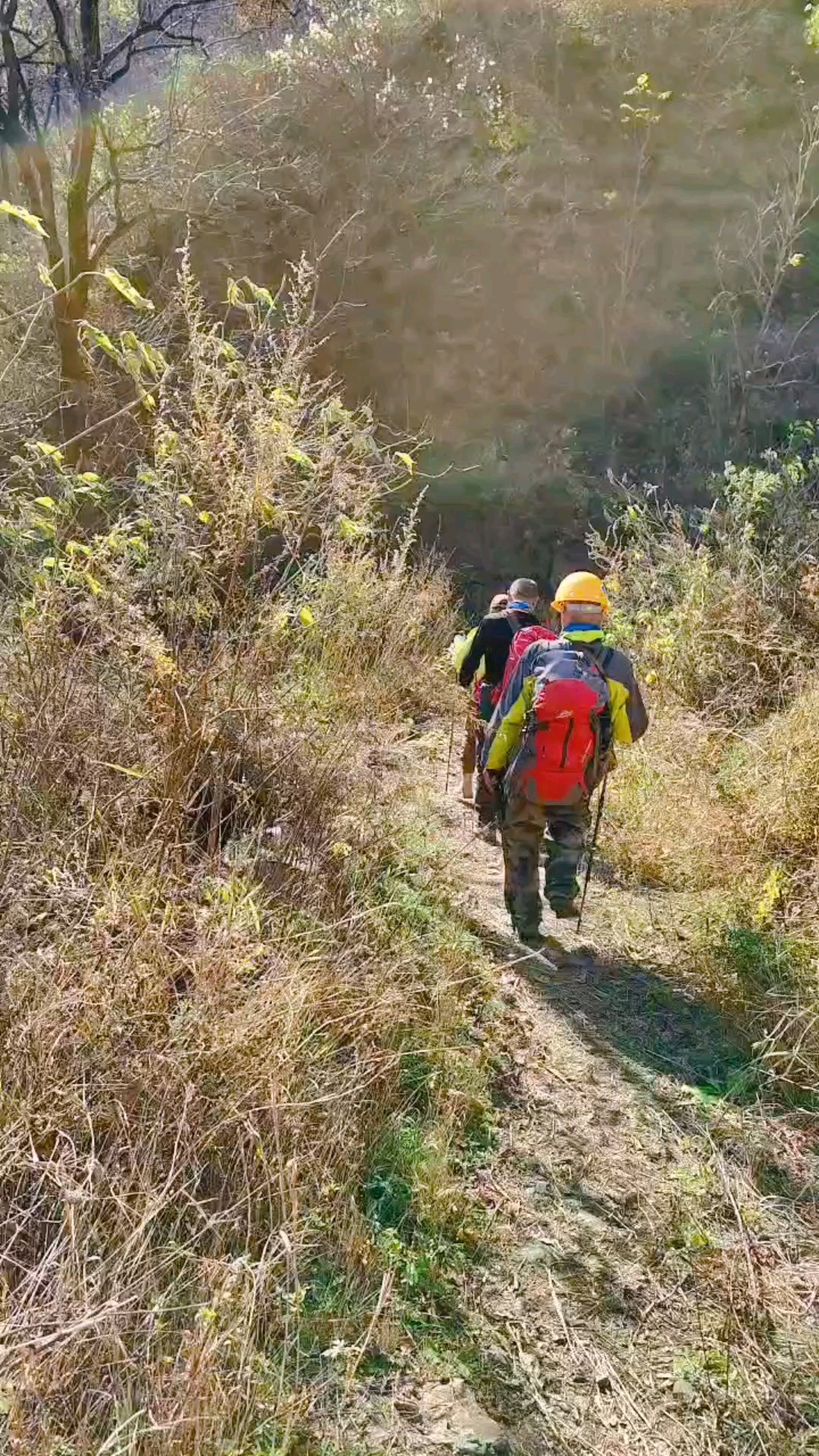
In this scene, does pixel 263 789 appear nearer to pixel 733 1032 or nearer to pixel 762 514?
pixel 733 1032

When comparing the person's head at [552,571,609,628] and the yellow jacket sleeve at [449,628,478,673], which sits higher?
the person's head at [552,571,609,628]

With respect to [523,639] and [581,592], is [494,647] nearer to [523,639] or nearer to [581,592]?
[523,639]

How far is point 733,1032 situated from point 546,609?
6.57 meters

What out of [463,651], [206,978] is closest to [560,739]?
[463,651]

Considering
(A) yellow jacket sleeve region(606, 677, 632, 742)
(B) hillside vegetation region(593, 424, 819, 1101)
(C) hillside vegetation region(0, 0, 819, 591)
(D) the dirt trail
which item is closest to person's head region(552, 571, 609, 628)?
(A) yellow jacket sleeve region(606, 677, 632, 742)

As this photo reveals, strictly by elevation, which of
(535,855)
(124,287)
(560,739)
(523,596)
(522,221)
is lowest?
(535,855)

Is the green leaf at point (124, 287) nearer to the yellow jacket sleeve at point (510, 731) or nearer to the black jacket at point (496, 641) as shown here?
the yellow jacket sleeve at point (510, 731)

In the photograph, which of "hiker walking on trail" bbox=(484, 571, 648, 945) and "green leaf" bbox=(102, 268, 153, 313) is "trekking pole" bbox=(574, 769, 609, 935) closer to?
"hiker walking on trail" bbox=(484, 571, 648, 945)

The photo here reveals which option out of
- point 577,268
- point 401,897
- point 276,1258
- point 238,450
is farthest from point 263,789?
point 577,268

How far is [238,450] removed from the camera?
336 centimetres

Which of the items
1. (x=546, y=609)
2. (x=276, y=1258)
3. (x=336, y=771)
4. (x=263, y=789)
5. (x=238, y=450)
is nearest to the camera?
(x=276, y=1258)

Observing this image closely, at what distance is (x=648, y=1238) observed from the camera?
2820 mm

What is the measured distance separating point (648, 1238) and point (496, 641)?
285cm

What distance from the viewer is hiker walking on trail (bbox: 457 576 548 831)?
16.3 ft
